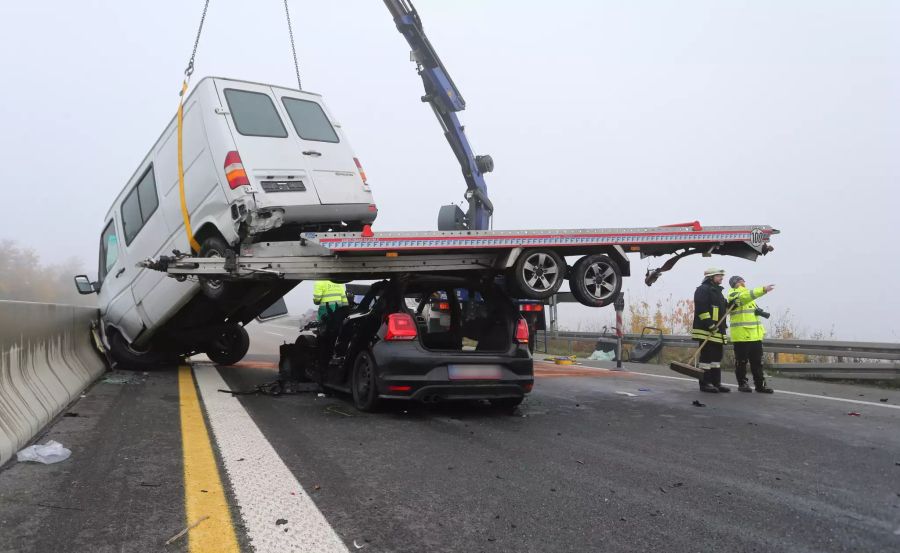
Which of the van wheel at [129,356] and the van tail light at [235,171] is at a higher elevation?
the van tail light at [235,171]

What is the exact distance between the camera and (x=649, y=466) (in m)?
4.13

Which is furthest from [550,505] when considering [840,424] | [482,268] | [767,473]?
[840,424]

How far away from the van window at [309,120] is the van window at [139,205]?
222 centimetres

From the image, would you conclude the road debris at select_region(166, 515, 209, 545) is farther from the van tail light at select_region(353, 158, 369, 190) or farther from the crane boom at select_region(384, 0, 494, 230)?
the crane boom at select_region(384, 0, 494, 230)

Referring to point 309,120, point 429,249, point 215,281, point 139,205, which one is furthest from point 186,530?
point 139,205

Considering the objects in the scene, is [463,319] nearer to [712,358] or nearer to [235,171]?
[235,171]

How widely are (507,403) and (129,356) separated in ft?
18.8

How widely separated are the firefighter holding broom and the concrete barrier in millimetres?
7336

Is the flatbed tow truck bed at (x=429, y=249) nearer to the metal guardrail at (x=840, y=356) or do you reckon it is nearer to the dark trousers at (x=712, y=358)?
the dark trousers at (x=712, y=358)

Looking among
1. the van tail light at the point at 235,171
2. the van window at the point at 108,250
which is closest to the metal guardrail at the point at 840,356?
the van tail light at the point at 235,171

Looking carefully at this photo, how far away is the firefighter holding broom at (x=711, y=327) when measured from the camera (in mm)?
8461

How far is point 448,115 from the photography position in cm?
1462

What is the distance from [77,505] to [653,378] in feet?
28.4

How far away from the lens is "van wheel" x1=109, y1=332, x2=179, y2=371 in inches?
355
